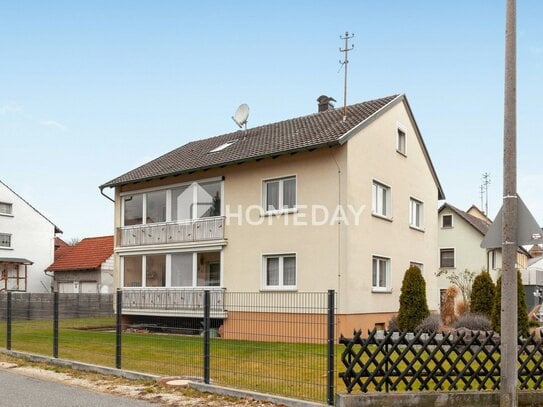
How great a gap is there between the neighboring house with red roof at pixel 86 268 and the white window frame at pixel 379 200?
23231mm

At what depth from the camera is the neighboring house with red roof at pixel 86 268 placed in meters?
38.9

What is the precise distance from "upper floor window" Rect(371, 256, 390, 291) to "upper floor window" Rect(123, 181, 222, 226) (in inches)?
230

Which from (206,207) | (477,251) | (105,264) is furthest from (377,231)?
(105,264)

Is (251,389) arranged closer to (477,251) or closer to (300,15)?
(300,15)

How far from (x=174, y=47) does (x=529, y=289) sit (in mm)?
31609

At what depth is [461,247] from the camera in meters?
39.7

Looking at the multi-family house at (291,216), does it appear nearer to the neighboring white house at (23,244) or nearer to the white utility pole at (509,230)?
the white utility pole at (509,230)

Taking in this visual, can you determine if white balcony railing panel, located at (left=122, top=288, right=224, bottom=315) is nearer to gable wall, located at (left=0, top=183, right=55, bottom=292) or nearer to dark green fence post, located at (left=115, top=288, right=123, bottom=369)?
dark green fence post, located at (left=115, top=288, right=123, bottom=369)

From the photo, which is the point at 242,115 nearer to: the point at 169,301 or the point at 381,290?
the point at 169,301

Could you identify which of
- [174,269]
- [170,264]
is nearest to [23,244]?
[170,264]

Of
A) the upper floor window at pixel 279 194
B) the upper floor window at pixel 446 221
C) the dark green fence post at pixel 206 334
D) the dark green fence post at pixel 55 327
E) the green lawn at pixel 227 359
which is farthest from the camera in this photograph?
the upper floor window at pixel 446 221

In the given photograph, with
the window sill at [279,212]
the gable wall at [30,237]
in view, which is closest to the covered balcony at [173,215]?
the window sill at [279,212]

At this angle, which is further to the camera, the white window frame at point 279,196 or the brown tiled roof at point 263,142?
the white window frame at point 279,196

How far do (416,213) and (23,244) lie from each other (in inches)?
1164
